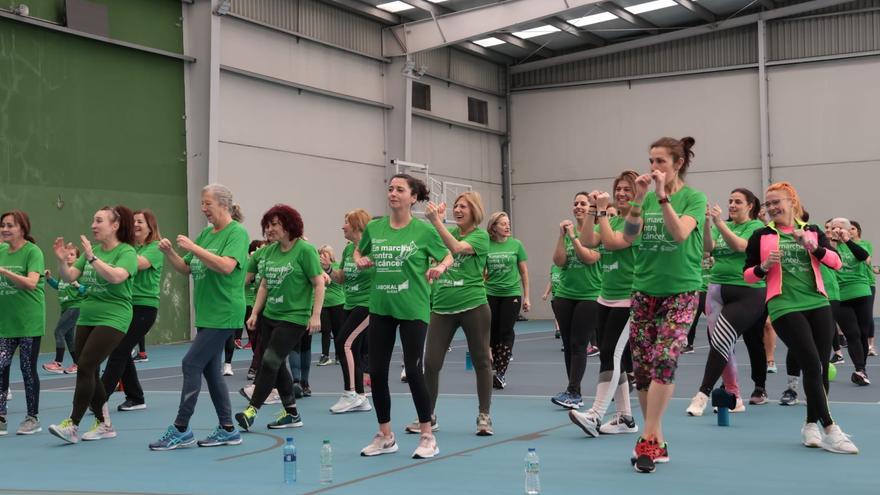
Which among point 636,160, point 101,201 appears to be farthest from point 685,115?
point 101,201

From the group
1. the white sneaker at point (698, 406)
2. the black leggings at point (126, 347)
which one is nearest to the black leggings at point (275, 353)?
the black leggings at point (126, 347)

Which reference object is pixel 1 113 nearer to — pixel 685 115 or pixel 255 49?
pixel 255 49

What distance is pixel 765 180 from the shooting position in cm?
3038

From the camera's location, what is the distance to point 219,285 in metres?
7.98

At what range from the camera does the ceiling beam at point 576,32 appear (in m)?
29.6

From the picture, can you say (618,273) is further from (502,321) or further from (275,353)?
(502,321)

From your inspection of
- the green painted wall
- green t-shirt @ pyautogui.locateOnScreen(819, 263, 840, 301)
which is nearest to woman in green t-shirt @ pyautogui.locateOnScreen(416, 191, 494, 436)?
green t-shirt @ pyautogui.locateOnScreen(819, 263, 840, 301)

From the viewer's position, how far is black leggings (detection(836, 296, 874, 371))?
1190 cm

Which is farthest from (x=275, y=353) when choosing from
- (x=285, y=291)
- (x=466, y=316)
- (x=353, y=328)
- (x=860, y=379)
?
(x=860, y=379)

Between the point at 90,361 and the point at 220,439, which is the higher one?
the point at 90,361

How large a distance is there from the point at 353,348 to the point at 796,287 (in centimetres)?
451

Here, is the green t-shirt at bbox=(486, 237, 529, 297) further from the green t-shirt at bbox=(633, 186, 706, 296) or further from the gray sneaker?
the green t-shirt at bbox=(633, 186, 706, 296)

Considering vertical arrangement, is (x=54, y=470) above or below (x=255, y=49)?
below

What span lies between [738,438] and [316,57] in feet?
63.8
